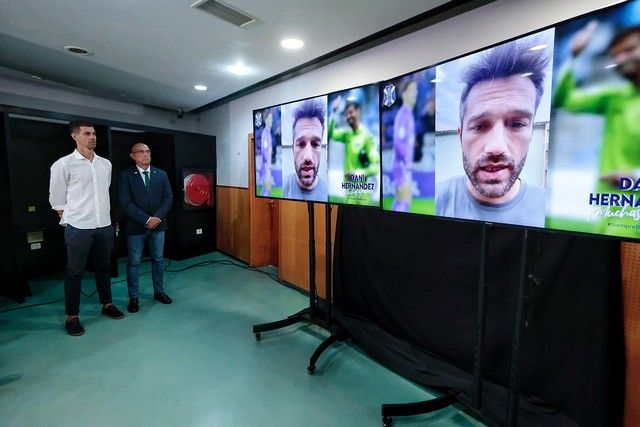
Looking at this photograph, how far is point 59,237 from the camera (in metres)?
4.11

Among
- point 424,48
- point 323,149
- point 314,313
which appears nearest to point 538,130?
point 323,149

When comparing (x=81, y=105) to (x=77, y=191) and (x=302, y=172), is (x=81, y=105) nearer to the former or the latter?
(x=77, y=191)

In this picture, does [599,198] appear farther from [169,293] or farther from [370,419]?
[169,293]

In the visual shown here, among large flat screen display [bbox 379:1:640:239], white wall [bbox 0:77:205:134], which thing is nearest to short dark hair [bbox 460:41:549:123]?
large flat screen display [bbox 379:1:640:239]

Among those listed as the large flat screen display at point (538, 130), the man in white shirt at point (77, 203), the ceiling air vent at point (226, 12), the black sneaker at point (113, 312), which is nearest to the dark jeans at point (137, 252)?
the black sneaker at point (113, 312)

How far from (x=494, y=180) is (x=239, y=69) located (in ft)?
10.3

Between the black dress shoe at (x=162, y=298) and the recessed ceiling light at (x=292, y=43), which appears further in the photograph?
the black dress shoe at (x=162, y=298)

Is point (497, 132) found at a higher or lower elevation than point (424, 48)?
lower

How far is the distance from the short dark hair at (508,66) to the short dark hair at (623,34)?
0.60 feet

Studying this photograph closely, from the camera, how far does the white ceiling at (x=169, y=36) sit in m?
2.19

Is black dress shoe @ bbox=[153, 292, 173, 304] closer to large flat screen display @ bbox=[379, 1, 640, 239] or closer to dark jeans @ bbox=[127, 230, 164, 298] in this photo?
dark jeans @ bbox=[127, 230, 164, 298]

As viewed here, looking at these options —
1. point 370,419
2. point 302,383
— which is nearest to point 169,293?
point 302,383

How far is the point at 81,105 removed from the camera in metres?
4.51

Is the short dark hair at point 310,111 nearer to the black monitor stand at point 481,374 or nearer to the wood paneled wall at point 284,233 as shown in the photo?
the wood paneled wall at point 284,233
